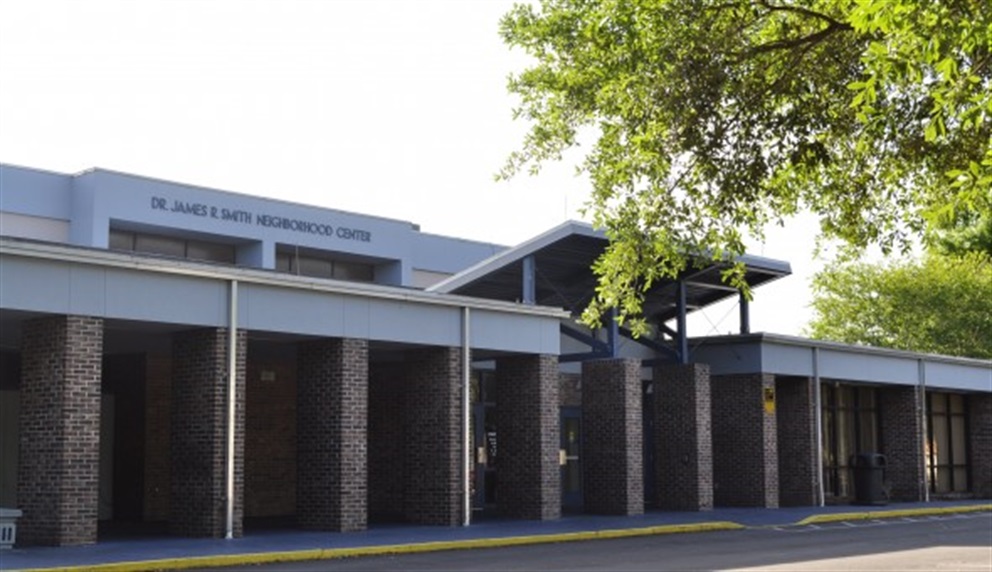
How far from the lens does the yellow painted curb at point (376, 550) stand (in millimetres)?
16938

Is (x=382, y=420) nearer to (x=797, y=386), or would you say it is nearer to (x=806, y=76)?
(x=797, y=386)

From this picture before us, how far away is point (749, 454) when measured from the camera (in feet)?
106

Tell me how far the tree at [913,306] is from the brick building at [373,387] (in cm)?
1293

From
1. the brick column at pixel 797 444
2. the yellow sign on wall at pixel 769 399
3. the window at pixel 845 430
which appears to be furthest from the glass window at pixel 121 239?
the window at pixel 845 430

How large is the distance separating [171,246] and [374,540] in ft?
55.9

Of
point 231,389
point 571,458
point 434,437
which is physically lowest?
point 571,458

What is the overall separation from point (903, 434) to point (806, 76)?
25358 millimetres

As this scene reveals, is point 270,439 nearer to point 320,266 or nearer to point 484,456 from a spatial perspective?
point 484,456

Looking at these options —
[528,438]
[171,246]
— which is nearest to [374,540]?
[528,438]

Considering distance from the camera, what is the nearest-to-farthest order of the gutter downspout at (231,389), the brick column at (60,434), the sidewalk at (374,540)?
the sidewalk at (374,540) < the brick column at (60,434) < the gutter downspout at (231,389)

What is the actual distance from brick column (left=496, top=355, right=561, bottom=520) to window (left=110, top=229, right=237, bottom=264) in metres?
12.5

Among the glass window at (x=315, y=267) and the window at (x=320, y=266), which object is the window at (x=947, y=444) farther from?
the glass window at (x=315, y=267)

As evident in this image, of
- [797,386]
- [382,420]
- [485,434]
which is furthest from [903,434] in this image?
[382,420]

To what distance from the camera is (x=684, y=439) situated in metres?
30.9
